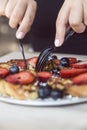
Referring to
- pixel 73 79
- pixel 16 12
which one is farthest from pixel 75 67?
pixel 16 12

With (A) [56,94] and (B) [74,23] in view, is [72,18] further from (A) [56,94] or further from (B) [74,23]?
(A) [56,94]

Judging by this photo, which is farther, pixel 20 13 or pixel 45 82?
pixel 20 13

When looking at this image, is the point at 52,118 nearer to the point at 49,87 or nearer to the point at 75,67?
the point at 49,87

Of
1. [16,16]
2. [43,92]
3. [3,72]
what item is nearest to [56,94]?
[43,92]

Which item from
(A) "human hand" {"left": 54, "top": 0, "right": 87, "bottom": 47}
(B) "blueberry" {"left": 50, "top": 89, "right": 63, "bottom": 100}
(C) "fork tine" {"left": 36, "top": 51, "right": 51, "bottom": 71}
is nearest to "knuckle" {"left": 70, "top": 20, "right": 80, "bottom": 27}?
(A) "human hand" {"left": 54, "top": 0, "right": 87, "bottom": 47}

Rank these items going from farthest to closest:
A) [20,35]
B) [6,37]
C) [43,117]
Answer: [6,37], [20,35], [43,117]

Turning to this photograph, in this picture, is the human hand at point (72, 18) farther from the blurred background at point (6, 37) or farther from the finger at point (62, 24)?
the blurred background at point (6, 37)

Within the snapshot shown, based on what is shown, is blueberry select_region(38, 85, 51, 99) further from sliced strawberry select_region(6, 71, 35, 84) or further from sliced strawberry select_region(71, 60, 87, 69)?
sliced strawberry select_region(71, 60, 87, 69)
